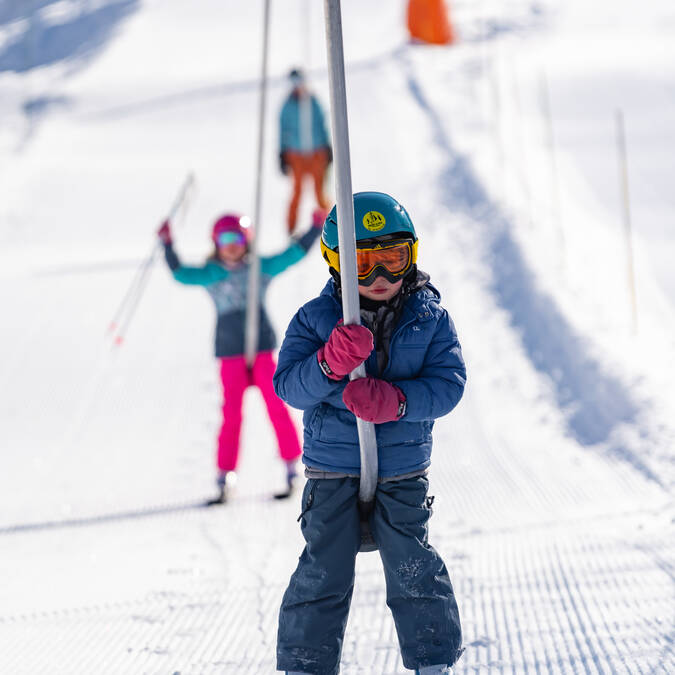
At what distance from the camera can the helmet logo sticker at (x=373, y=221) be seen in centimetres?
263

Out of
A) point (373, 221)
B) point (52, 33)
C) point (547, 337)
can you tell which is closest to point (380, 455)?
point (373, 221)

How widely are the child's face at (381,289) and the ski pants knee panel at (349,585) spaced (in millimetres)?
493

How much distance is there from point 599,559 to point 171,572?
167cm

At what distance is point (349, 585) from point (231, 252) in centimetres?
263

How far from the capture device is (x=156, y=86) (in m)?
18.9

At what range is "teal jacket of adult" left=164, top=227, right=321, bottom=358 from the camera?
4.95 meters

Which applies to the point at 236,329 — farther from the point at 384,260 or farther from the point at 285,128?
the point at 285,128

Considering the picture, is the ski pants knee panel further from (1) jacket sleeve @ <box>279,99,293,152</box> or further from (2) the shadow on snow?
(1) jacket sleeve @ <box>279,99,293,152</box>

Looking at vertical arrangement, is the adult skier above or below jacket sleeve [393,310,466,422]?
above

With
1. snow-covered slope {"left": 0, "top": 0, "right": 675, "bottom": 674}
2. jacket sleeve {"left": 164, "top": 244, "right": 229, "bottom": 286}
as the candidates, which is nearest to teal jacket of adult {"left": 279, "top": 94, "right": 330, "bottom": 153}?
snow-covered slope {"left": 0, "top": 0, "right": 675, "bottom": 674}

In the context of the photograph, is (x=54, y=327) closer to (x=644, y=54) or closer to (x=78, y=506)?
(x=78, y=506)

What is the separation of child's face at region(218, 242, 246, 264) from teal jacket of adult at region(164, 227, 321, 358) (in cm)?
3

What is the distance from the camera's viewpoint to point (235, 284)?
5.03 meters

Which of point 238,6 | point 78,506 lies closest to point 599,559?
point 78,506
